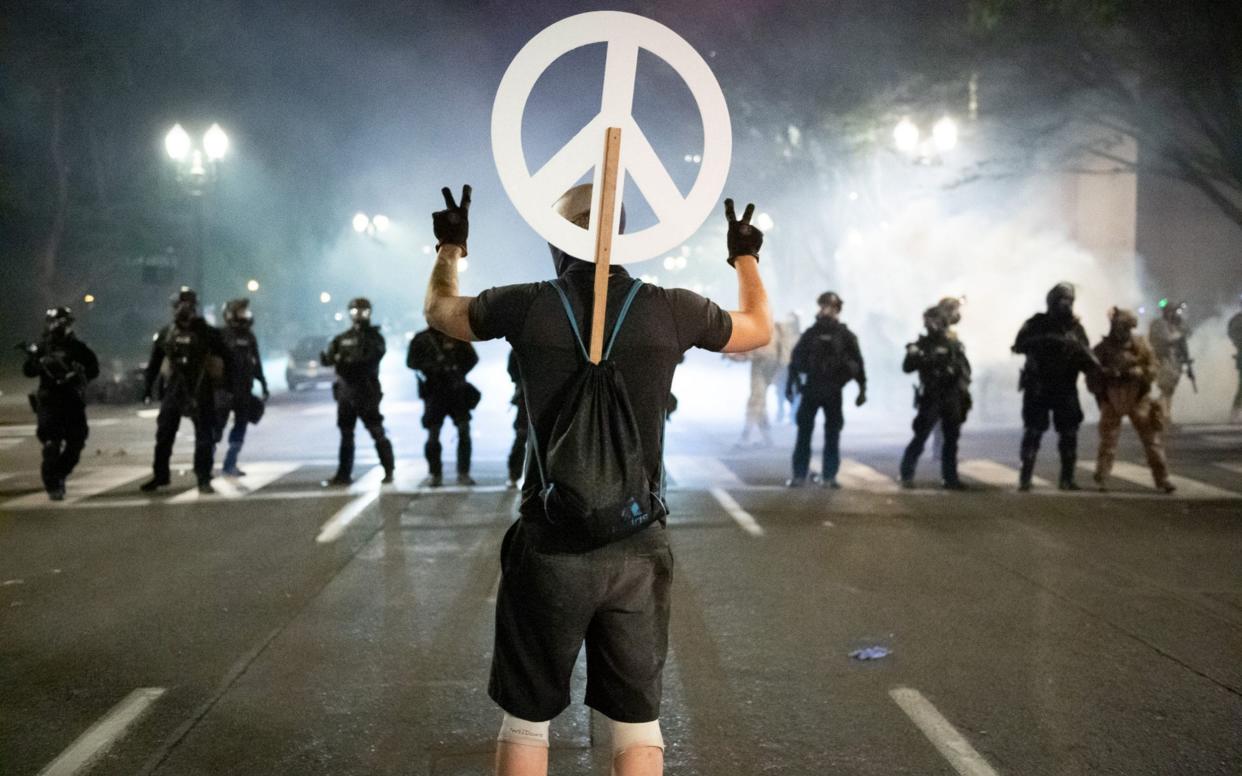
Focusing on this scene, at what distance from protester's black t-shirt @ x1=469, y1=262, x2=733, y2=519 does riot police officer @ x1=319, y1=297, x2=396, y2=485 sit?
844 cm

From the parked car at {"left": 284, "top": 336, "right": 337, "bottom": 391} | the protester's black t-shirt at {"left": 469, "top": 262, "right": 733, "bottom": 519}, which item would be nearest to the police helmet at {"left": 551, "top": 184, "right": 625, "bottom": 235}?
the protester's black t-shirt at {"left": 469, "top": 262, "right": 733, "bottom": 519}

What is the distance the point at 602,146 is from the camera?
295 centimetres

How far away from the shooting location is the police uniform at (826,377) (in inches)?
444

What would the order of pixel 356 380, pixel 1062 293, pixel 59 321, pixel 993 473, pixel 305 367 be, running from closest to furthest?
pixel 59 321 → pixel 1062 293 → pixel 356 380 → pixel 993 473 → pixel 305 367

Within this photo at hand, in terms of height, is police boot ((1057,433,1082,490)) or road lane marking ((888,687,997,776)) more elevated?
police boot ((1057,433,1082,490))

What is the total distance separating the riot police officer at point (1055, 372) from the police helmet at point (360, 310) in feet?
21.3

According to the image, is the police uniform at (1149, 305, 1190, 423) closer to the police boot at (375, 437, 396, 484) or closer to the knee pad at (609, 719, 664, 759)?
the police boot at (375, 437, 396, 484)

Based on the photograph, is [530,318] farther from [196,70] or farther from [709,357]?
[709,357]

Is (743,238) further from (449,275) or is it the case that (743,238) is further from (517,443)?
(517,443)

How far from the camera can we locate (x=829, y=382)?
1130cm

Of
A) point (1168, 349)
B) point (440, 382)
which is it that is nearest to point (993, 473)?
point (1168, 349)

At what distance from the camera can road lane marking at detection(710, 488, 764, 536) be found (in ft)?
28.9

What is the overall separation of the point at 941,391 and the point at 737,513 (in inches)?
119

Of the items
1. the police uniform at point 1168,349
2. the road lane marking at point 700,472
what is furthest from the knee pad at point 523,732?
the police uniform at point 1168,349
